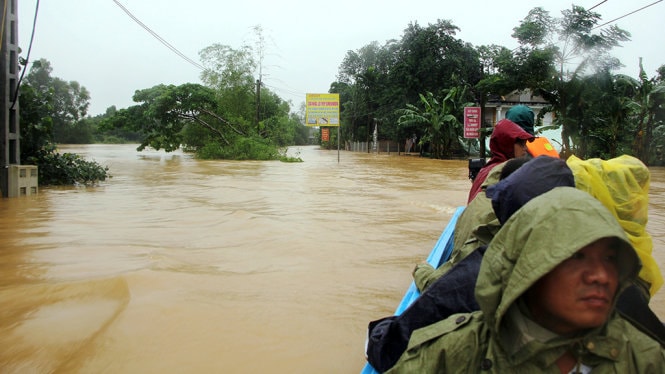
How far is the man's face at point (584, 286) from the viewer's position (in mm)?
1297

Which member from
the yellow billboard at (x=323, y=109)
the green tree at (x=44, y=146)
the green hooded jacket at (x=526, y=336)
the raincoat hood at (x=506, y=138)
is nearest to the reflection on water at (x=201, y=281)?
the raincoat hood at (x=506, y=138)

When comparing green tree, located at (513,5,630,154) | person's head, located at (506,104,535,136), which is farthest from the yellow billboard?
person's head, located at (506,104,535,136)

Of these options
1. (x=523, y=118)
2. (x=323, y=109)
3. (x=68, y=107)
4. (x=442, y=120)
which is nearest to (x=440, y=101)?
(x=442, y=120)

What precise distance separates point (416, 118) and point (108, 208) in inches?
895

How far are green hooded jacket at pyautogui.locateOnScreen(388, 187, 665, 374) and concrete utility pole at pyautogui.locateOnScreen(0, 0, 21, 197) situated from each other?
9.95 m

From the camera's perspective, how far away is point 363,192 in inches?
467

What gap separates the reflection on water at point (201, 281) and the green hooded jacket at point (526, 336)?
61.3 inches

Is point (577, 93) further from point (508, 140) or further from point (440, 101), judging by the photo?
point (508, 140)

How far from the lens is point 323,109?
99.5 feet

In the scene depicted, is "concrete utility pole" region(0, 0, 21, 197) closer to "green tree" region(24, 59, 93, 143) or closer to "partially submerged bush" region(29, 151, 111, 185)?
"partially submerged bush" region(29, 151, 111, 185)

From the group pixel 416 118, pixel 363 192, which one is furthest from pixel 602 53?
pixel 363 192

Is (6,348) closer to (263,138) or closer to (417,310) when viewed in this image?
(417,310)

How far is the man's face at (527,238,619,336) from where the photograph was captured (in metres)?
1.30

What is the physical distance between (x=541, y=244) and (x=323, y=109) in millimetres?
29492
